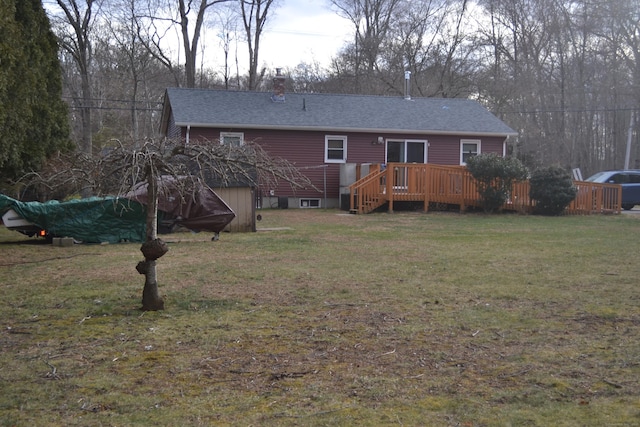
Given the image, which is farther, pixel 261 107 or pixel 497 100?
pixel 497 100

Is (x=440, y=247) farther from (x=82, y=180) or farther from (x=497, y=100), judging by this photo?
(x=497, y=100)

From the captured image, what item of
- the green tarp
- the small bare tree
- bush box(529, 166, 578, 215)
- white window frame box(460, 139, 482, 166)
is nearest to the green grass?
the small bare tree

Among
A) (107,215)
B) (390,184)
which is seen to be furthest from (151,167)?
(390,184)

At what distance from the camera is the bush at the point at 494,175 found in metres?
20.0

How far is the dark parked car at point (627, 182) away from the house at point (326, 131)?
4.21m

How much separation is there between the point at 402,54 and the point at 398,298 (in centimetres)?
3372

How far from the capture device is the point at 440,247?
12375 mm

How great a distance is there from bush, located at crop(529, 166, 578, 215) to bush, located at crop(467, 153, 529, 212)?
584 mm

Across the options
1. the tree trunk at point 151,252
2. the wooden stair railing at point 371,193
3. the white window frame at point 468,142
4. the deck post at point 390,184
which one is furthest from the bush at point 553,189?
the tree trunk at point 151,252

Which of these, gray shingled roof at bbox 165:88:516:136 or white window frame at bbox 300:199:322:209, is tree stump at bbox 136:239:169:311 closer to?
gray shingled roof at bbox 165:88:516:136

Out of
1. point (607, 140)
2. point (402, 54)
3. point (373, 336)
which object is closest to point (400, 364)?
point (373, 336)

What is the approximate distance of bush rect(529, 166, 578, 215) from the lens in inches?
803

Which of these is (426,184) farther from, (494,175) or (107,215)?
(107,215)

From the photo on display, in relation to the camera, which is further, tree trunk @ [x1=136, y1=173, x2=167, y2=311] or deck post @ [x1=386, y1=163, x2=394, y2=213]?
deck post @ [x1=386, y1=163, x2=394, y2=213]
